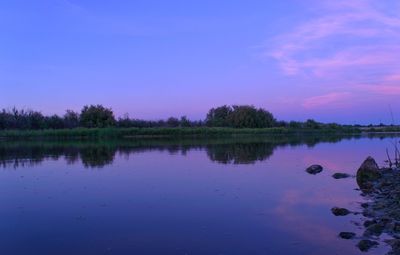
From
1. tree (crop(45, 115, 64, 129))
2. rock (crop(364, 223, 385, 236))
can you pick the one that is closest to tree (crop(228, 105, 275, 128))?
tree (crop(45, 115, 64, 129))

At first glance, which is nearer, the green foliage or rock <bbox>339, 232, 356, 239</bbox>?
rock <bbox>339, 232, 356, 239</bbox>

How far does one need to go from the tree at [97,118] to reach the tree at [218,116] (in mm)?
29045

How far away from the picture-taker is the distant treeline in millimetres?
104188

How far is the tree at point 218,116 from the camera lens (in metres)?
121

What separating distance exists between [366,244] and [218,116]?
117 m

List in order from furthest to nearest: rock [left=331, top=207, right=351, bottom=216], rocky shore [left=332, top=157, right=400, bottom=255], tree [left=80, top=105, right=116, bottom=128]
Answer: tree [left=80, top=105, right=116, bottom=128] → rock [left=331, top=207, right=351, bottom=216] → rocky shore [left=332, top=157, right=400, bottom=255]

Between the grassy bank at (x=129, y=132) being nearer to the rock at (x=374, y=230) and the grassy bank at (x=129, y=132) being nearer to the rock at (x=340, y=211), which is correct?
the rock at (x=340, y=211)

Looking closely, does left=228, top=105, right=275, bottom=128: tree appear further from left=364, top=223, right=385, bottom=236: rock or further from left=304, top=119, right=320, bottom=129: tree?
left=364, top=223, right=385, bottom=236: rock

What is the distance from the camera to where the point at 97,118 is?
10494 cm

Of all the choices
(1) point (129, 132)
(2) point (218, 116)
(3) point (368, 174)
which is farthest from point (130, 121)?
(3) point (368, 174)

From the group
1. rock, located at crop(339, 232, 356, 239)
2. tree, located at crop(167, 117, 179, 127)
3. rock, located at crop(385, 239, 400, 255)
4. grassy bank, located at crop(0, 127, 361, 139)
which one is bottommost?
rock, located at crop(339, 232, 356, 239)

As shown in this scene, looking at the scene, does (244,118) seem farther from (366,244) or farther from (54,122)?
(366,244)

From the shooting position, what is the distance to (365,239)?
446 inches

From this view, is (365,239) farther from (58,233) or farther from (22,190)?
(22,190)
